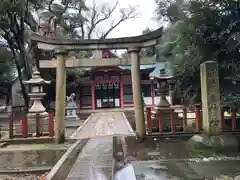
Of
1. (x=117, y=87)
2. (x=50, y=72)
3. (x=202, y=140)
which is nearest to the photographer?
(x=202, y=140)

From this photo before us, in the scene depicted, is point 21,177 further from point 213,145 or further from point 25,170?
point 213,145

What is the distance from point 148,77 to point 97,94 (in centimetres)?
601

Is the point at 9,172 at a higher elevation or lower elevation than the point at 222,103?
lower

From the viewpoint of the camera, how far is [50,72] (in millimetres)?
24875

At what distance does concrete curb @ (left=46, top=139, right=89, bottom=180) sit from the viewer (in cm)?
546

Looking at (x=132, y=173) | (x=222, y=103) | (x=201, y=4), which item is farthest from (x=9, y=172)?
(x=201, y=4)

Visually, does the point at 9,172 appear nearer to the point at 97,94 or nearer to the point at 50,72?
the point at 50,72

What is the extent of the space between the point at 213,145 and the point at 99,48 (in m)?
4.88

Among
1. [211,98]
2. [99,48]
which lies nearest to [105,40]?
[99,48]

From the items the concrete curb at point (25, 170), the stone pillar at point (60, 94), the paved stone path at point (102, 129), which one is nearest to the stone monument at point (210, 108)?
the concrete curb at point (25, 170)

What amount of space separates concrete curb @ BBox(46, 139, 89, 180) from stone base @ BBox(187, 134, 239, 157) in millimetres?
3118

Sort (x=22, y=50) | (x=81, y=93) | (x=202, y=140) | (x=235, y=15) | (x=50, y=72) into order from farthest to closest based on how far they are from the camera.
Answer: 1. (x=81, y=93)
2. (x=50, y=72)
3. (x=22, y=50)
4. (x=235, y=15)
5. (x=202, y=140)

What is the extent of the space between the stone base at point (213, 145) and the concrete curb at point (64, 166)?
10.2 ft

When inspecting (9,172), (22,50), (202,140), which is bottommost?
(9,172)
